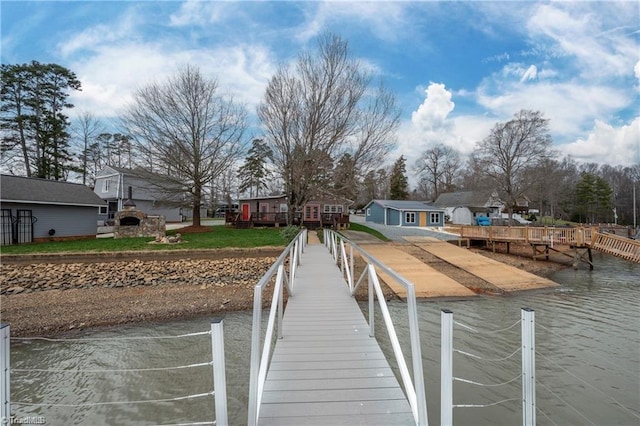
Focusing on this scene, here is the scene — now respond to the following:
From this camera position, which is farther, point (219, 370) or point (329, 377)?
point (329, 377)

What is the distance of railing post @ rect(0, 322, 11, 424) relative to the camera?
6.24 ft

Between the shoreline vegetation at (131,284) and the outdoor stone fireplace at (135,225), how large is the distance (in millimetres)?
2928

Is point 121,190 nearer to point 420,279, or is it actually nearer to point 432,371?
point 420,279

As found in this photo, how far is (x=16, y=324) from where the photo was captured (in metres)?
6.86

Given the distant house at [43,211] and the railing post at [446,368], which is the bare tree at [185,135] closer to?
the distant house at [43,211]

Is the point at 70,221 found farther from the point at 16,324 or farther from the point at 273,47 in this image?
the point at 273,47

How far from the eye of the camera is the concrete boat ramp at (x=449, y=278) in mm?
9562

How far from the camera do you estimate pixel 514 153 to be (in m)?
30.0

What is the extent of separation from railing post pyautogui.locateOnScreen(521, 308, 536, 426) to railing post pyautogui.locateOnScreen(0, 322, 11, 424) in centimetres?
351

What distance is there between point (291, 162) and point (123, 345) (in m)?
12.7

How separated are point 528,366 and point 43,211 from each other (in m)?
20.8

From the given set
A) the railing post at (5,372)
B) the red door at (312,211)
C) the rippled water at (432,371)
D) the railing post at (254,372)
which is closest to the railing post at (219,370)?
the railing post at (254,372)

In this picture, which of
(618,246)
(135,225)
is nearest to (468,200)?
(618,246)

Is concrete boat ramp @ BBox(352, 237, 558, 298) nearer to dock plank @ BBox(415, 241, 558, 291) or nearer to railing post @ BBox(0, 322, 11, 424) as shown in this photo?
dock plank @ BBox(415, 241, 558, 291)
